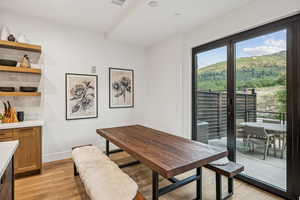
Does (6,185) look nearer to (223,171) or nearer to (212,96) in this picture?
(223,171)

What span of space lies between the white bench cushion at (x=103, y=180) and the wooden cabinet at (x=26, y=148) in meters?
1.05

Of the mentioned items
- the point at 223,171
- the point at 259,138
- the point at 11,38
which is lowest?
the point at 223,171

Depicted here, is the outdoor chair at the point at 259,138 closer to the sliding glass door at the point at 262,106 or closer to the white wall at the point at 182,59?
the sliding glass door at the point at 262,106

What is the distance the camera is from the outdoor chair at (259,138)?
2.42m

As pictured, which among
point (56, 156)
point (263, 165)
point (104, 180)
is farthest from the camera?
point (56, 156)

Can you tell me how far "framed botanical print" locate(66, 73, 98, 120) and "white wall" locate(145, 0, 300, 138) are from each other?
155cm

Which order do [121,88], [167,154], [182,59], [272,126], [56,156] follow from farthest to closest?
[121,88]
[182,59]
[56,156]
[272,126]
[167,154]

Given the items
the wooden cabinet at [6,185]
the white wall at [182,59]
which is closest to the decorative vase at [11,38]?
the wooden cabinet at [6,185]

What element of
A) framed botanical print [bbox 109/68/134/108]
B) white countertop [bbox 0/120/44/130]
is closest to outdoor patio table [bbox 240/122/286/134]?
framed botanical print [bbox 109/68/134/108]

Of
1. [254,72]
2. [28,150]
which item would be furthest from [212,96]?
[28,150]

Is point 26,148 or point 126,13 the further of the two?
point 126,13

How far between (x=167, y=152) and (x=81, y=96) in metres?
2.59

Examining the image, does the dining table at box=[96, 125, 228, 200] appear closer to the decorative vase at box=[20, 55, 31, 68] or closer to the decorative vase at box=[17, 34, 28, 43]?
the decorative vase at box=[20, 55, 31, 68]

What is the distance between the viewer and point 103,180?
63.3 inches
